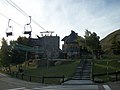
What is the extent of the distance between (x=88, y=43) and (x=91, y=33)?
167 inches

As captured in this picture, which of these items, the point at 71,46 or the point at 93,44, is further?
the point at 71,46

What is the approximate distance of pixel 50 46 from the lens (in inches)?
3674

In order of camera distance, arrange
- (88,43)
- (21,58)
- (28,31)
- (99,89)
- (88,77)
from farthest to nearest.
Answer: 1. (21,58)
2. (88,43)
3. (88,77)
4. (28,31)
5. (99,89)

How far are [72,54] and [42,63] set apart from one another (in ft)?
70.7

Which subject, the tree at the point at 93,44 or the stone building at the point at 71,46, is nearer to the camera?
the tree at the point at 93,44

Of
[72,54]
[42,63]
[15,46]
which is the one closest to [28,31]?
[42,63]

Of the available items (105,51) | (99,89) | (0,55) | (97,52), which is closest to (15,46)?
(0,55)

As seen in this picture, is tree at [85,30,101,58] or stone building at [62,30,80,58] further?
stone building at [62,30,80,58]

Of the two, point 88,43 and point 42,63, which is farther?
point 88,43

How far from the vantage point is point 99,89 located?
29516 mm

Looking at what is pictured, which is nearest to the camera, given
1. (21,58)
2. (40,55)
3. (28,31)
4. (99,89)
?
(99,89)

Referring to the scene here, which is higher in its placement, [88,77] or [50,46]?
[50,46]

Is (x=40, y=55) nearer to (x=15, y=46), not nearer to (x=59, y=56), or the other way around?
(x=59, y=56)

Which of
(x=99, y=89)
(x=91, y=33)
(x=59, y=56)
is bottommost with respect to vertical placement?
(x=99, y=89)
